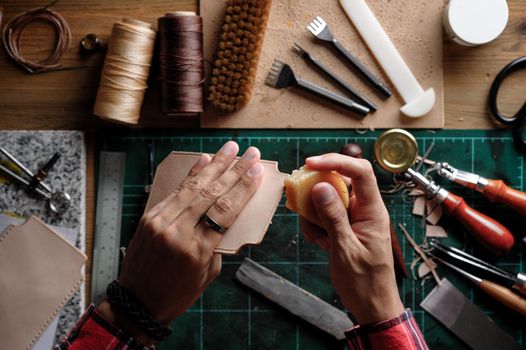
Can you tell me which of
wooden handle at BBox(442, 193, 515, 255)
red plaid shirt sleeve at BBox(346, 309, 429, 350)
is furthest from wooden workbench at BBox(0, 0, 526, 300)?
red plaid shirt sleeve at BBox(346, 309, 429, 350)

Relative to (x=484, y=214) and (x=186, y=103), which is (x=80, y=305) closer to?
(x=186, y=103)

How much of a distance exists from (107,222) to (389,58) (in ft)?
3.63

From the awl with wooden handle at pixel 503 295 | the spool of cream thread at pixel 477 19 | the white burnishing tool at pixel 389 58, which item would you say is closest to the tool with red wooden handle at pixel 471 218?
Result: the awl with wooden handle at pixel 503 295

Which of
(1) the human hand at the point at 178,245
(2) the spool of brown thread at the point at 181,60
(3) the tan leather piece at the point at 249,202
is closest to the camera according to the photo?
(1) the human hand at the point at 178,245

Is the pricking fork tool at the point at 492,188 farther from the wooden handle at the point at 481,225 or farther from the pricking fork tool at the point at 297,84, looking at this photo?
the pricking fork tool at the point at 297,84

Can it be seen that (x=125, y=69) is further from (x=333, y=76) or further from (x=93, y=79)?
(x=333, y=76)

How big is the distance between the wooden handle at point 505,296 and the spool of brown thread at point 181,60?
3.66ft

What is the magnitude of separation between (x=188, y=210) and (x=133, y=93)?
662 mm

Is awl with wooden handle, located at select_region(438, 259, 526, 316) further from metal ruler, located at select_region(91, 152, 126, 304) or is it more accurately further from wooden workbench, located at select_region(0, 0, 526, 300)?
metal ruler, located at select_region(91, 152, 126, 304)

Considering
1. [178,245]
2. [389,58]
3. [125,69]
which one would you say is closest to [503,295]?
[389,58]

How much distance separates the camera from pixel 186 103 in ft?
5.00

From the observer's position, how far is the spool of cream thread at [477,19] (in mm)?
1529

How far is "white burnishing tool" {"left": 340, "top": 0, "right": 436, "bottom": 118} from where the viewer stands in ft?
5.28

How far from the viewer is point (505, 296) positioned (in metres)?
1.57
